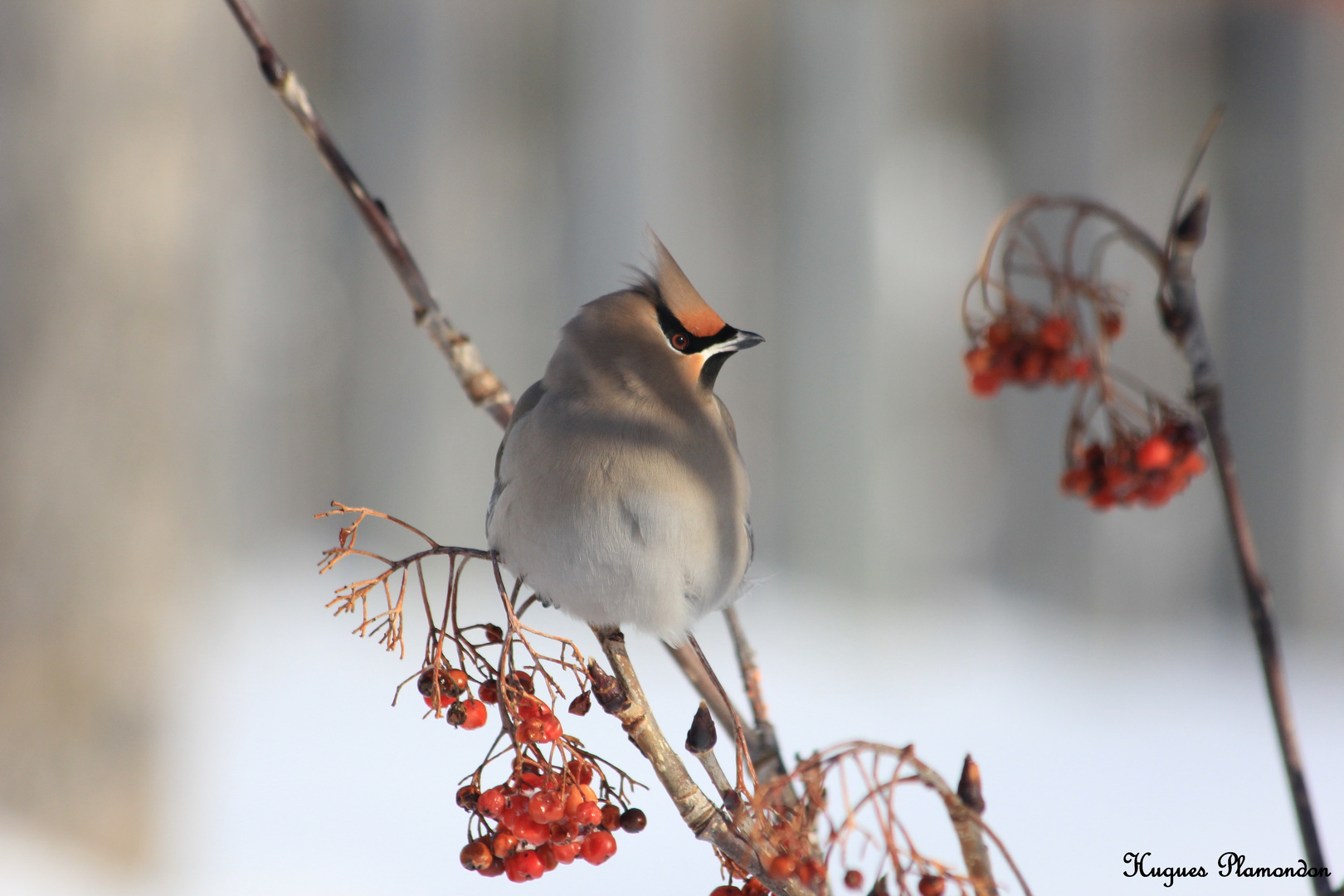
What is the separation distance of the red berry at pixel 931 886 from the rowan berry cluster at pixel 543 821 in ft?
0.71

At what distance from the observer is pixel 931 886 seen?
63 centimetres

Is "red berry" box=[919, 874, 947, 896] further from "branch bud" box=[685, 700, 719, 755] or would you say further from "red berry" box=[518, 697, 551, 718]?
"red berry" box=[518, 697, 551, 718]

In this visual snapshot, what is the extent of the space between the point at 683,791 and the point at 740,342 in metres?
0.37

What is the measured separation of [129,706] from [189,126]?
1479 millimetres

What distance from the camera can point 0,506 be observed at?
7.97ft

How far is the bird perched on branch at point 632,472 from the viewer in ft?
2.99

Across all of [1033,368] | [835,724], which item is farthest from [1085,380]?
[835,724]

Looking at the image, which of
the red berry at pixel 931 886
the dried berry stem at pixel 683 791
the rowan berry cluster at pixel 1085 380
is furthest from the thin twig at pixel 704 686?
the rowan berry cluster at pixel 1085 380

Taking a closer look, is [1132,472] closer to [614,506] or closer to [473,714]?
[614,506]

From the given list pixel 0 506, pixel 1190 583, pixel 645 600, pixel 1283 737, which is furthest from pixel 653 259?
pixel 1190 583

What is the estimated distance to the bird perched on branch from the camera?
2.99 ft

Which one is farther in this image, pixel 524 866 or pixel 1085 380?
pixel 1085 380

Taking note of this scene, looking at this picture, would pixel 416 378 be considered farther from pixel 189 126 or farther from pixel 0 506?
pixel 0 506

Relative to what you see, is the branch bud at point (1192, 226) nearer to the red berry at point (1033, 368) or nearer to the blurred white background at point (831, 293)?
the red berry at point (1033, 368)
